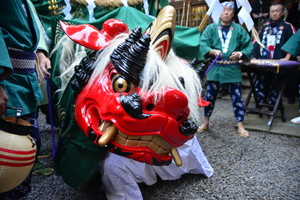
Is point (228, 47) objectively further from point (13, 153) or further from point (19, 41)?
point (13, 153)

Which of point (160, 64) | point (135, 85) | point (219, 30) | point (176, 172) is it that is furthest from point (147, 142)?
point (219, 30)

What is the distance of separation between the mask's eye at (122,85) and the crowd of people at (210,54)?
0.51 meters

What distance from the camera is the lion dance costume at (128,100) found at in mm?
1231

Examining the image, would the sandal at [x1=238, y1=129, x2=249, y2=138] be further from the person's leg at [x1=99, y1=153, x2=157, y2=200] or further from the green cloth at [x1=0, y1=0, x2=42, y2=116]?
the green cloth at [x1=0, y1=0, x2=42, y2=116]

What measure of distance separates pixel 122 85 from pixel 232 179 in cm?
176

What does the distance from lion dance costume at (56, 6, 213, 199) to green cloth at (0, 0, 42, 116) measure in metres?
0.25

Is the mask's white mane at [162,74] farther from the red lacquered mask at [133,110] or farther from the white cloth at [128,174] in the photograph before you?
the white cloth at [128,174]

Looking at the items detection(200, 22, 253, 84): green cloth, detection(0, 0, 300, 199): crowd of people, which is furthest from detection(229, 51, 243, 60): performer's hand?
detection(200, 22, 253, 84): green cloth

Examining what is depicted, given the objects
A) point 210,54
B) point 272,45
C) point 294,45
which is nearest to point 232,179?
point 210,54

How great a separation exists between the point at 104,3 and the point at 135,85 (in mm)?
1325

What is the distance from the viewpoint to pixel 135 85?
4.20 feet

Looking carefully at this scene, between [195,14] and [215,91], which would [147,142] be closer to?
[215,91]

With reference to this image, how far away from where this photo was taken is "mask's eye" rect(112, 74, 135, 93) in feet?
4.12

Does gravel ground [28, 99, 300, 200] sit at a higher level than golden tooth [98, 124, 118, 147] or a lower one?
lower
